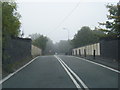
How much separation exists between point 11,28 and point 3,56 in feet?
10.2

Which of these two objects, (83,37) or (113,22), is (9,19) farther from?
(83,37)

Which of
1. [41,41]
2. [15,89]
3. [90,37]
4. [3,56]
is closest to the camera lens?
[15,89]

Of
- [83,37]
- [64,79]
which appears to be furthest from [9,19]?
[83,37]

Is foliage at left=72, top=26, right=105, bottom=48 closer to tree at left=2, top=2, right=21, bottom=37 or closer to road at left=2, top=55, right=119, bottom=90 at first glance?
tree at left=2, top=2, right=21, bottom=37

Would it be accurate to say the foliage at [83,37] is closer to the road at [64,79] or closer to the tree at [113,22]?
the tree at [113,22]

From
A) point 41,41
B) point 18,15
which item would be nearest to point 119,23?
point 18,15

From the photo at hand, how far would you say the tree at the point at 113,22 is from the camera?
3084 centimetres

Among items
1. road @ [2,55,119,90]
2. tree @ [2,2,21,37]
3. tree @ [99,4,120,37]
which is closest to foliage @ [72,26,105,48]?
tree @ [99,4,120,37]

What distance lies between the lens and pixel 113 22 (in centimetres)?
3297

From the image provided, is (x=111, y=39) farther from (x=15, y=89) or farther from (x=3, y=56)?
(x=15, y=89)

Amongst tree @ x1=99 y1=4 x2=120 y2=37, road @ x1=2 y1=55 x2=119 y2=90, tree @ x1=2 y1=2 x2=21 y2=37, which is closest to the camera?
road @ x1=2 y1=55 x2=119 y2=90

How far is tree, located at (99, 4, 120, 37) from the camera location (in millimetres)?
30844

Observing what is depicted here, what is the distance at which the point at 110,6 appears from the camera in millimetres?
34969

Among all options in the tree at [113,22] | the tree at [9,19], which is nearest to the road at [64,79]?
the tree at [9,19]
